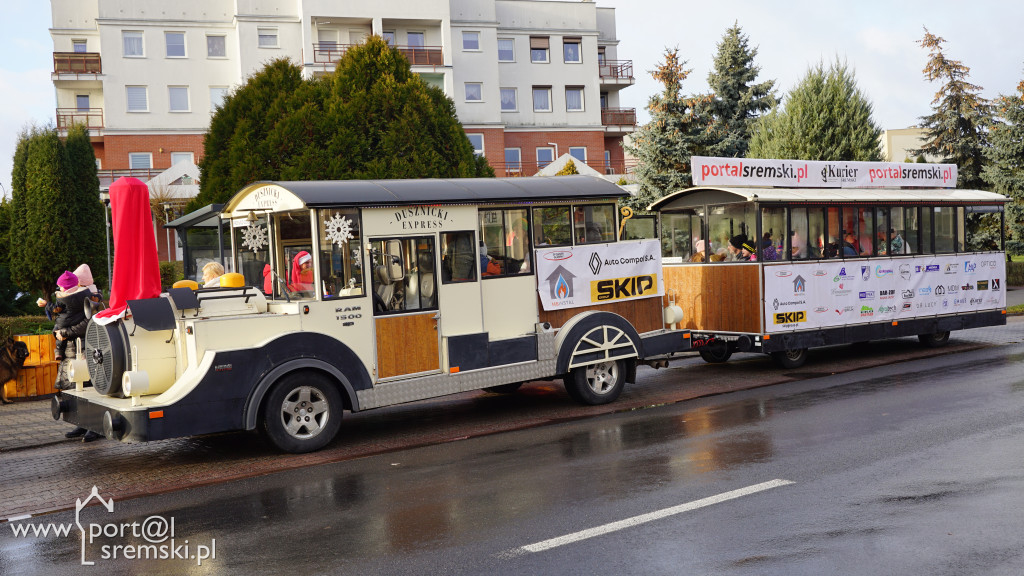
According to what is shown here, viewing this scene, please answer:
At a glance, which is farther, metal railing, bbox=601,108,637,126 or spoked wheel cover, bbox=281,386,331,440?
metal railing, bbox=601,108,637,126

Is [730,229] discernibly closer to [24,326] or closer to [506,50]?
[24,326]

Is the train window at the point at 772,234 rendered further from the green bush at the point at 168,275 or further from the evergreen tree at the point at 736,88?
the evergreen tree at the point at 736,88

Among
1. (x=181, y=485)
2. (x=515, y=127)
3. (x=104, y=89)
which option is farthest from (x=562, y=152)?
(x=181, y=485)

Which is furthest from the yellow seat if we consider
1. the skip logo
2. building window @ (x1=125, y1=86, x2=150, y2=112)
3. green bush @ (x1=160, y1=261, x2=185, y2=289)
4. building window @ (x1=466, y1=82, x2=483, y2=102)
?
building window @ (x1=466, y1=82, x2=483, y2=102)

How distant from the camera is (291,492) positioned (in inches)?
294

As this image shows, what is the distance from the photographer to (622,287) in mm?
11469

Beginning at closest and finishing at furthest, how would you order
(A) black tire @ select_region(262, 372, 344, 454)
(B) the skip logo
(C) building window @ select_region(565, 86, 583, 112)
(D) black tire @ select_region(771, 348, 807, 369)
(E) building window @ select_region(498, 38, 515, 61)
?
1. (A) black tire @ select_region(262, 372, 344, 454)
2. (B) the skip logo
3. (D) black tire @ select_region(771, 348, 807, 369)
4. (E) building window @ select_region(498, 38, 515, 61)
5. (C) building window @ select_region(565, 86, 583, 112)

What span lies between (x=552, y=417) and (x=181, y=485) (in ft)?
14.5

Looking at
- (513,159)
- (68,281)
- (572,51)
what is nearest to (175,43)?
(513,159)

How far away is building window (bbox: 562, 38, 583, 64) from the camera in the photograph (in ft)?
159

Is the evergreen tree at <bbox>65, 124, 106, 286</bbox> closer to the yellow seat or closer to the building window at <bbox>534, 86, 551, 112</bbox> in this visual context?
the yellow seat

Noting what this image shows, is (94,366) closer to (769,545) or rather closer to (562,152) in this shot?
(769,545)

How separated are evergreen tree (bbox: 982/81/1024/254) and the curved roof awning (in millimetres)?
28408

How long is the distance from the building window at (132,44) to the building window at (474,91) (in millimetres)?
15765
